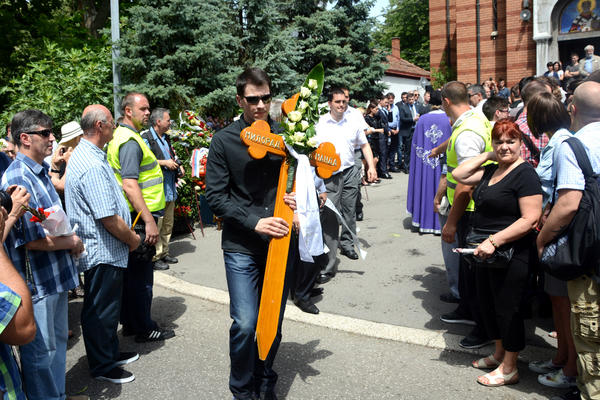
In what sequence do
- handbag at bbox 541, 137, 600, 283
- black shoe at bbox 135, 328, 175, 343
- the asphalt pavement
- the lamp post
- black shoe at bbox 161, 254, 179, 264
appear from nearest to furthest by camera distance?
handbag at bbox 541, 137, 600, 283 < the asphalt pavement < black shoe at bbox 135, 328, 175, 343 < black shoe at bbox 161, 254, 179, 264 < the lamp post

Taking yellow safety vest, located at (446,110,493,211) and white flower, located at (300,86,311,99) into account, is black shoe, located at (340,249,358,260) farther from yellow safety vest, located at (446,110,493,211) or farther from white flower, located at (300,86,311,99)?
white flower, located at (300,86,311,99)

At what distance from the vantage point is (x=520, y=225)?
3.68m

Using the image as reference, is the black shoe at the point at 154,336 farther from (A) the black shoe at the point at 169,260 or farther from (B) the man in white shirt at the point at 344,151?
(A) the black shoe at the point at 169,260

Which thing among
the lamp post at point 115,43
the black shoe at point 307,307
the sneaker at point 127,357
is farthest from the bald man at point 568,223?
the lamp post at point 115,43

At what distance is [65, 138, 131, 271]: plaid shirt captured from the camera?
400cm

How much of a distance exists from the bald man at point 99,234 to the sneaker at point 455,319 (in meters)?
2.79

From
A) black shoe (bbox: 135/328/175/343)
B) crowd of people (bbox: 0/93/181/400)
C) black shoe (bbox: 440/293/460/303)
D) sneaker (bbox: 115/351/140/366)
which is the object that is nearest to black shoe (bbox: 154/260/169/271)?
crowd of people (bbox: 0/93/181/400)

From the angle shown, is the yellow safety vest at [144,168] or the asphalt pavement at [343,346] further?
the yellow safety vest at [144,168]

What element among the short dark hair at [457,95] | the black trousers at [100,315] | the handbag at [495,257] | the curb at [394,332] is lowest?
the curb at [394,332]

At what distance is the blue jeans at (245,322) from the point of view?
342 centimetres

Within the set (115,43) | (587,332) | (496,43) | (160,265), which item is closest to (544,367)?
(587,332)

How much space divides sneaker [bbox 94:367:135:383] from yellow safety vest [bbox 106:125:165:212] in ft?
5.52

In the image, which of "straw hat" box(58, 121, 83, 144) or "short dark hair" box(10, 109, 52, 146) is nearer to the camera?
"short dark hair" box(10, 109, 52, 146)

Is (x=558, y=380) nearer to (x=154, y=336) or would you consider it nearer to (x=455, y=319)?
(x=455, y=319)
